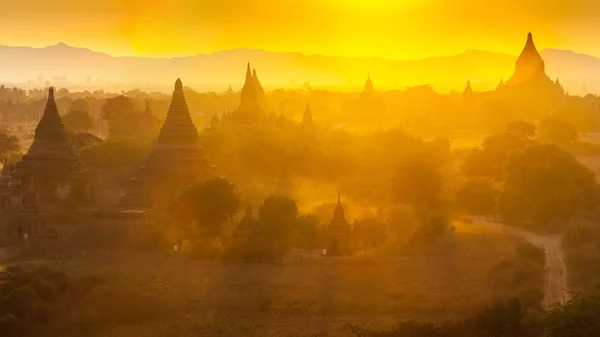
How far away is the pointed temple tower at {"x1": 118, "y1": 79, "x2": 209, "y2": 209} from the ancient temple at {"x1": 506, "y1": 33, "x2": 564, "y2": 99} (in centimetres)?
5321

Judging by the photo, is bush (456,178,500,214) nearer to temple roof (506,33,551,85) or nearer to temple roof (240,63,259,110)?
temple roof (240,63,259,110)

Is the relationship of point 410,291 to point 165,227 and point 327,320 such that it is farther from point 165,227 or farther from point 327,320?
point 165,227

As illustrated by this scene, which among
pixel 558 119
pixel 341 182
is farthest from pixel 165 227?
pixel 558 119

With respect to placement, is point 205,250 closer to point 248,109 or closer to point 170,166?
point 170,166

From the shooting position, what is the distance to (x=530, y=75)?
284ft

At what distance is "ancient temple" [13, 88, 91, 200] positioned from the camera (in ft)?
116

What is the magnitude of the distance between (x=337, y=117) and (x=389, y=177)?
158 feet

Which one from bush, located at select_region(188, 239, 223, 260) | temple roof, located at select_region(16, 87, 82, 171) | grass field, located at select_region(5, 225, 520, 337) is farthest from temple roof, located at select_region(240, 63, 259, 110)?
grass field, located at select_region(5, 225, 520, 337)

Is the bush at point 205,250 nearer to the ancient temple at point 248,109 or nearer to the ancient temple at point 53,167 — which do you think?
the ancient temple at point 53,167

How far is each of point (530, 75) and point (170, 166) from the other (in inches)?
2227

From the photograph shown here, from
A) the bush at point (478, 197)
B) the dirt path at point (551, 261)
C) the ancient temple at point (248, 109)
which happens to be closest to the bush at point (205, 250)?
the dirt path at point (551, 261)

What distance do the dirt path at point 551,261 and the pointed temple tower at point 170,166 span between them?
33.0 feet

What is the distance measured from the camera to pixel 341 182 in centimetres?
4344

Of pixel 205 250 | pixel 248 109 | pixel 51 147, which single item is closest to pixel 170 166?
pixel 51 147
